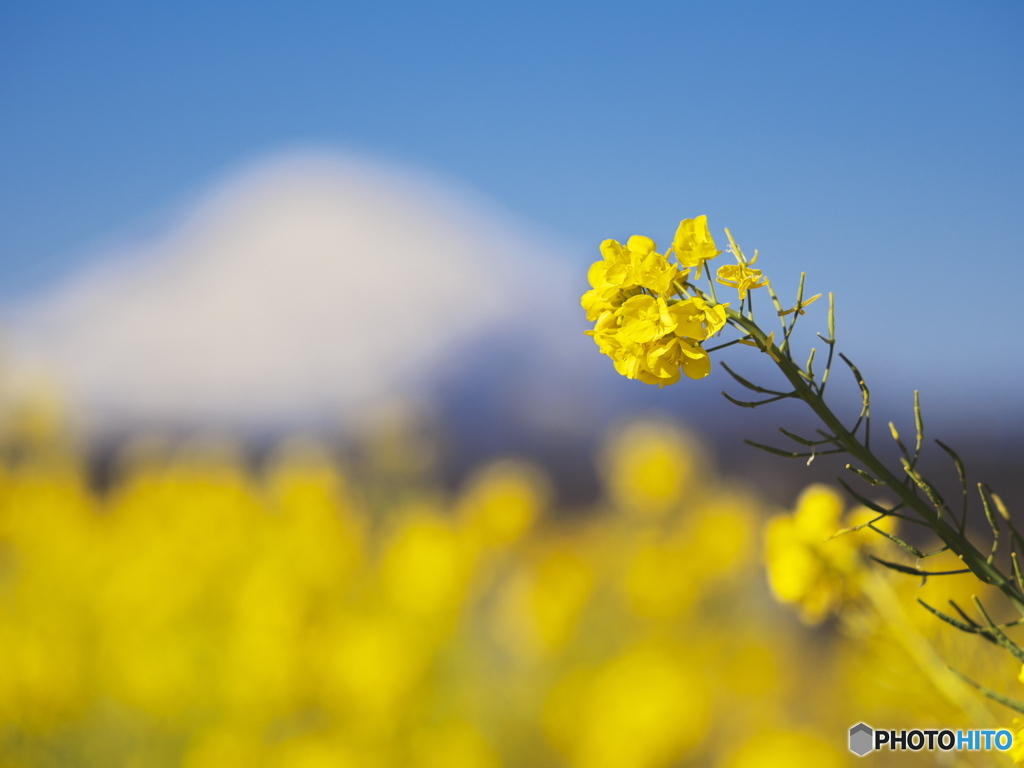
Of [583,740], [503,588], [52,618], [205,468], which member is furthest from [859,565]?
[205,468]

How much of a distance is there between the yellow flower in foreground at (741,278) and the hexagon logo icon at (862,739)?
638mm

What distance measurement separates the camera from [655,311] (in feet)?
1.07

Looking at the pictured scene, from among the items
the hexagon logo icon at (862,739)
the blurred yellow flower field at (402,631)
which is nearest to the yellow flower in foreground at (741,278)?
the blurred yellow flower field at (402,631)

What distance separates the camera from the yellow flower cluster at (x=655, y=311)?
0.32m

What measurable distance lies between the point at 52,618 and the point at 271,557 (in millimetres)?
493

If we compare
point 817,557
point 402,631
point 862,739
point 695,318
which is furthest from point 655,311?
point 402,631

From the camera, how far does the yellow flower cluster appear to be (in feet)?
1.05

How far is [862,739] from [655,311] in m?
0.68

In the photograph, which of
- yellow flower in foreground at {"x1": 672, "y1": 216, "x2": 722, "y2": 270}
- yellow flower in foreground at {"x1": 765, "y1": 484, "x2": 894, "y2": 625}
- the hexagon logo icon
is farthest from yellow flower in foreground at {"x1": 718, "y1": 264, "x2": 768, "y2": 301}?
the hexagon logo icon

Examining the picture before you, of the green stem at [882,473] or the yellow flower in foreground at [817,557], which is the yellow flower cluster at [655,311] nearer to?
the green stem at [882,473]

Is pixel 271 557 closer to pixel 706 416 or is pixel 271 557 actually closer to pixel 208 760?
pixel 208 760

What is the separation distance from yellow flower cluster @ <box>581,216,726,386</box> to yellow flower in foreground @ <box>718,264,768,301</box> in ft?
0.04

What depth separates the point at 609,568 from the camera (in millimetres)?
2043

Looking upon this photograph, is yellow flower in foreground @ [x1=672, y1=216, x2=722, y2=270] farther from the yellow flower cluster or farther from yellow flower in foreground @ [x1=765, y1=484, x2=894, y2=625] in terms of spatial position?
yellow flower in foreground @ [x1=765, y1=484, x2=894, y2=625]
